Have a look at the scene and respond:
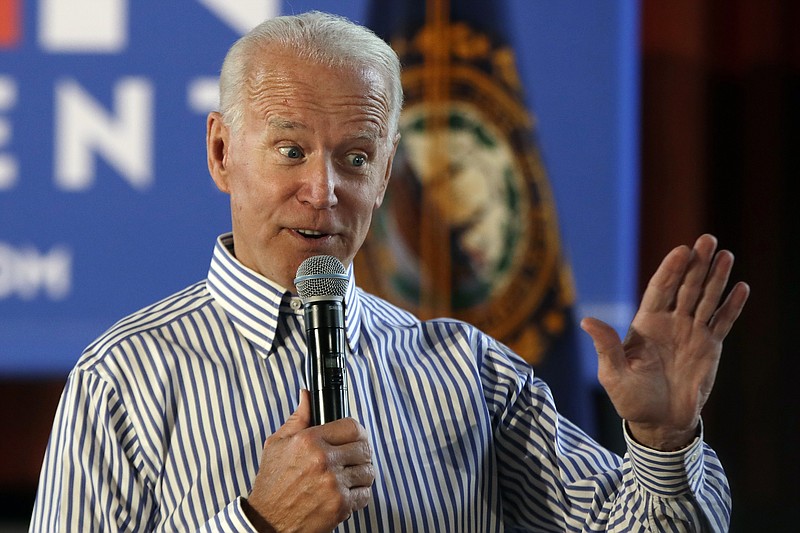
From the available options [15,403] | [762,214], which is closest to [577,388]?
[762,214]

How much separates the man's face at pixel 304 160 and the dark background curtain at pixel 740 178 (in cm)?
238

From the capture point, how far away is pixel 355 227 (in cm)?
160

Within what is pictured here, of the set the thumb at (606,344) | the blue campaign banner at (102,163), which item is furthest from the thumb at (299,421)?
the blue campaign banner at (102,163)

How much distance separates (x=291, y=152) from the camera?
1559 millimetres

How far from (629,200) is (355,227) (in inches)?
86.8

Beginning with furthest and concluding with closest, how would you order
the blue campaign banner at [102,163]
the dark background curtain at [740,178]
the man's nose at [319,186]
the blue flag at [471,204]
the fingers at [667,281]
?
the dark background curtain at [740,178] → the blue flag at [471,204] → the blue campaign banner at [102,163] → the man's nose at [319,186] → the fingers at [667,281]

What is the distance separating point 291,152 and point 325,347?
1.27 feet

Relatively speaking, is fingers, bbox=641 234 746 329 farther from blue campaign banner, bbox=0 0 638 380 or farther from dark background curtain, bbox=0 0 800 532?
dark background curtain, bbox=0 0 800 532

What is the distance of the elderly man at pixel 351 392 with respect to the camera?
4.65ft

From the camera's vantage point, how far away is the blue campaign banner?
11.0 ft

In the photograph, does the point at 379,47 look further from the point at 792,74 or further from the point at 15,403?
the point at 792,74

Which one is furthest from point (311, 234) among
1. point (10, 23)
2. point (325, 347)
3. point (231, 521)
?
point (10, 23)

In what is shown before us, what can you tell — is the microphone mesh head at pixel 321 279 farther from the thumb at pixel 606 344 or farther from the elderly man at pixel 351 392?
the thumb at pixel 606 344

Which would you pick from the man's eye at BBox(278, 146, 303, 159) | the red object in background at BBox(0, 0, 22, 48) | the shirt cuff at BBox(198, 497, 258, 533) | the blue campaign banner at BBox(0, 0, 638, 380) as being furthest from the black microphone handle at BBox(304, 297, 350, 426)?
the red object in background at BBox(0, 0, 22, 48)
